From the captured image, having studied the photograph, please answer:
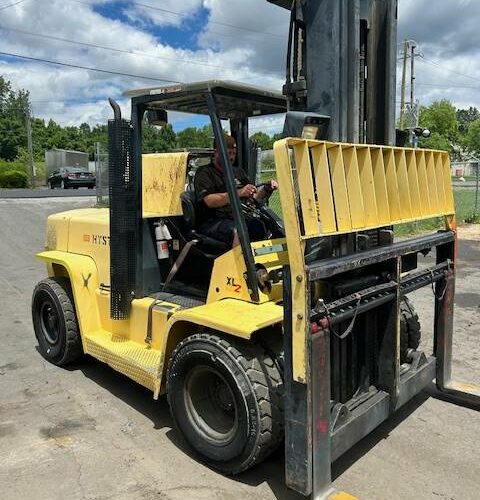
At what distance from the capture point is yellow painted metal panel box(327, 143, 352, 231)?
3.12 metres

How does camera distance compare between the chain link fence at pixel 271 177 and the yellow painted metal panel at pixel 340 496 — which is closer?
the yellow painted metal panel at pixel 340 496

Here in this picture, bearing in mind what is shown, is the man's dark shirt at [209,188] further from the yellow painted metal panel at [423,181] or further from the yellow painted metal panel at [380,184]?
the yellow painted metal panel at [423,181]

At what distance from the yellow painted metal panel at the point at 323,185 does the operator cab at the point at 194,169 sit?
0.79 meters

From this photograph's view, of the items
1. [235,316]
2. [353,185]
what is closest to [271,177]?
[235,316]

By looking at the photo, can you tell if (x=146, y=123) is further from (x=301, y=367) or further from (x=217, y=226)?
(x=301, y=367)

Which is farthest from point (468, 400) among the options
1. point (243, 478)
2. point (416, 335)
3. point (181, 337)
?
point (181, 337)

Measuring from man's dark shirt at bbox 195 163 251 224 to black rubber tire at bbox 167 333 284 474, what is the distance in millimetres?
1082

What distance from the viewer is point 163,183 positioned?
4.73 metres

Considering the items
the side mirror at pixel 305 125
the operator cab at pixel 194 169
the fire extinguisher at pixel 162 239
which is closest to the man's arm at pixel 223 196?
the operator cab at pixel 194 169

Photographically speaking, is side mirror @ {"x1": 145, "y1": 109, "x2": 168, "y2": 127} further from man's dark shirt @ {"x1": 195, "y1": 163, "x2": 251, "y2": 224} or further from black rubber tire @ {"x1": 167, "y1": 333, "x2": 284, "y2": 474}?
black rubber tire @ {"x1": 167, "y1": 333, "x2": 284, "y2": 474}

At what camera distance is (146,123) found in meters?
4.57

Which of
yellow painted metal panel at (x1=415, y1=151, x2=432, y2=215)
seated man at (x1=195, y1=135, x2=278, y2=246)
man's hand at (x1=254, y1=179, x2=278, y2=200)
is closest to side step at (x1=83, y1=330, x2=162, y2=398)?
seated man at (x1=195, y1=135, x2=278, y2=246)

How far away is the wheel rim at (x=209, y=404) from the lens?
12.4ft

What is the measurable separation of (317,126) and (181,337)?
5.77ft
